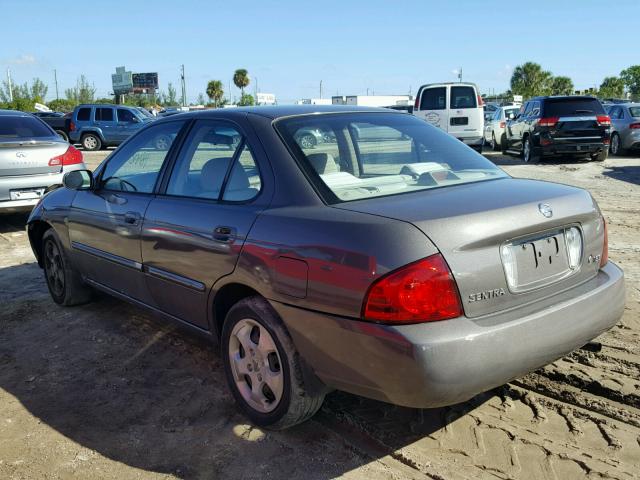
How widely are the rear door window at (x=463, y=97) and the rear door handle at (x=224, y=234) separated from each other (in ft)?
50.7

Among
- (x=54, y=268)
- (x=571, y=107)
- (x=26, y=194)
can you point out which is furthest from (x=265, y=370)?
(x=571, y=107)

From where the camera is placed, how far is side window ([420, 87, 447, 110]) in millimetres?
17609

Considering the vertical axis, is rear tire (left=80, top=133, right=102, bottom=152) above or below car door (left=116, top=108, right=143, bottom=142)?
below

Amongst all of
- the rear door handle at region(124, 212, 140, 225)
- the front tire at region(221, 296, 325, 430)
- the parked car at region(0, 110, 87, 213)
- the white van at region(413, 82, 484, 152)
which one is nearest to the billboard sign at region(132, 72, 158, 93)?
the white van at region(413, 82, 484, 152)

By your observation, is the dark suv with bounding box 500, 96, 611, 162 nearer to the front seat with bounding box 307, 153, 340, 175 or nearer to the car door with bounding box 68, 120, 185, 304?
the car door with bounding box 68, 120, 185, 304

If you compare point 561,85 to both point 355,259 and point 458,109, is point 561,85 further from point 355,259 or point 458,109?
point 355,259

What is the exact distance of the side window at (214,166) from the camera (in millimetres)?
3195

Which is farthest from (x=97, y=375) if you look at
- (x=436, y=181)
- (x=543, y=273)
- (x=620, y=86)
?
(x=620, y=86)

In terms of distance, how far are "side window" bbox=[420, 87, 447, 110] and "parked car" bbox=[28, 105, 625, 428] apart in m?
14.4

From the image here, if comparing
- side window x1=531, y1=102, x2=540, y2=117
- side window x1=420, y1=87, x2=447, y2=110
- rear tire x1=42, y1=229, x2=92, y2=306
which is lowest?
rear tire x1=42, y1=229, x2=92, y2=306

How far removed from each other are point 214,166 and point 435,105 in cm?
1520

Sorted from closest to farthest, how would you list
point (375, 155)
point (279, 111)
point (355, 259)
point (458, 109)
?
1. point (355, 259)
2. point (279, 111)
3. point (375, 155)
4. point (458, 109)

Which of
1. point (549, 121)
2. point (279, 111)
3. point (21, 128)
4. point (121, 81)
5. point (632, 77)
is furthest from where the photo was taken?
point (632, 77)

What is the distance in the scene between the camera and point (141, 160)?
14.2 ft
